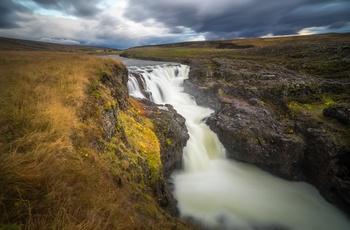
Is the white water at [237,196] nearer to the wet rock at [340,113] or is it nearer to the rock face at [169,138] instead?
the rock face at [169,138]

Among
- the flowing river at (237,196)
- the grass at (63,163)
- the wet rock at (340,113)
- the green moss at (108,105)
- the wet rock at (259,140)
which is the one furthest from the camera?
the wet rock at (259,140)

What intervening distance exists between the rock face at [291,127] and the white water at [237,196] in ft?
2.69

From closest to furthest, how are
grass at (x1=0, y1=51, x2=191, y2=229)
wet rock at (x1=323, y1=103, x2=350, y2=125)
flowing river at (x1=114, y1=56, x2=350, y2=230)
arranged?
grass at (x1=0, y1=51, x2=191, y2=229)
flowing river at (x1=114, y1=56, x2=350, y2=230)
wet rock at (x1=323, y1=103, x2=350, y2=125)

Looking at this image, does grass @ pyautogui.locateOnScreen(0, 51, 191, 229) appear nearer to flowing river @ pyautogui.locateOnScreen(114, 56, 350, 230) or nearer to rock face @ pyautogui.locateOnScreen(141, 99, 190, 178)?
rock face @ pyautogui.locateOnScreen(141, 99, 190, 178)

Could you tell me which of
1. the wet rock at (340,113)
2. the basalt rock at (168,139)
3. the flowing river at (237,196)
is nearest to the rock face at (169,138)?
the basalt rock at (168,139)

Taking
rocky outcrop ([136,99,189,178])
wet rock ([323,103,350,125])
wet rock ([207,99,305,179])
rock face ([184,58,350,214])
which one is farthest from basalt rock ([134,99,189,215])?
wet rock ([323,103,350,125])

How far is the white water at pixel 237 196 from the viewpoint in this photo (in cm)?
1025

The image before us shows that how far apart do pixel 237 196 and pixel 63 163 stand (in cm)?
1115

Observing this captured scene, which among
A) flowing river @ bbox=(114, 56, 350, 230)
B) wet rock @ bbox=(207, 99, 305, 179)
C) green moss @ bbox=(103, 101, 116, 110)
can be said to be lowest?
flowing river @ bbox=(114, 56, 350, 230)

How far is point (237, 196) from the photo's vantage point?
459 inches

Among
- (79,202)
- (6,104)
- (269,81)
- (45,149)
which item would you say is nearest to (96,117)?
(6,104)

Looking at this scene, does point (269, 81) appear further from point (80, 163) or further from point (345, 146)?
point (80, 163)

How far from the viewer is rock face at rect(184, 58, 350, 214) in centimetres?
1167

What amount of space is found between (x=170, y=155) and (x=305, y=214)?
8.91m
